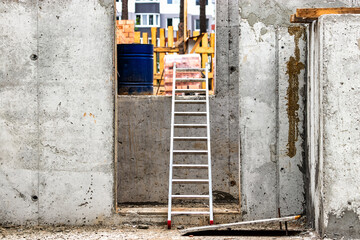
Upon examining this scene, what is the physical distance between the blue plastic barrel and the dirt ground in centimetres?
206

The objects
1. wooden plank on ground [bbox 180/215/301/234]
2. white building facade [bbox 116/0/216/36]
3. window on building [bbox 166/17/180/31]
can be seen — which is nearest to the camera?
wooden plank on ground [bbox 180/215/301/234]

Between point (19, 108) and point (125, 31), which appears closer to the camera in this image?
point (19, 108)

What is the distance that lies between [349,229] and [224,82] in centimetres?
261

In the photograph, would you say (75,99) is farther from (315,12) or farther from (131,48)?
(315,12)

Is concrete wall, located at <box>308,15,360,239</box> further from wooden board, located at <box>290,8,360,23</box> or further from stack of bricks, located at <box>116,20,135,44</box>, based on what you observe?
stack of bricks, located at <box>116,20,135,44</box>

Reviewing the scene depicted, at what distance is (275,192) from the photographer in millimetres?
5629

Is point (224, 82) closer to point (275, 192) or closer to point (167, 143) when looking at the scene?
point (167, 143)

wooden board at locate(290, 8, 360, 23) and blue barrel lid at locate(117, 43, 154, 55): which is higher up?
wooden board at locate(290, 8, 360, 23)

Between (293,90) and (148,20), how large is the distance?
33746 millimetres

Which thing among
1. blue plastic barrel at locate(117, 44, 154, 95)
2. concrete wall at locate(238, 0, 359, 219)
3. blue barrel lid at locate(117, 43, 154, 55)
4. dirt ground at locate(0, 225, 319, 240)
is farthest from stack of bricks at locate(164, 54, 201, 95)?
dirt ground at locate(0, 225, 319, 240)

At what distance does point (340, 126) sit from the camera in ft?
16.3

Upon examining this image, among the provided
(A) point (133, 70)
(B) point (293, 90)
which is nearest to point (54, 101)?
(A) point (133, 70)

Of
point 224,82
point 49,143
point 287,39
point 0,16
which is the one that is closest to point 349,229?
point 287,39

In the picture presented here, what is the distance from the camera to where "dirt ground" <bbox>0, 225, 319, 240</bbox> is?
5316 mm
